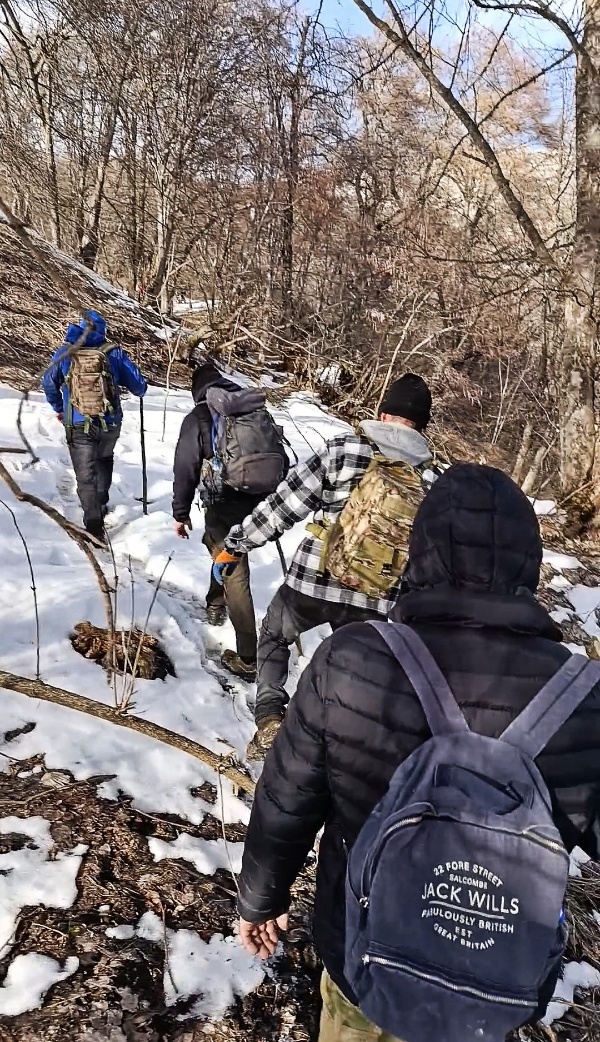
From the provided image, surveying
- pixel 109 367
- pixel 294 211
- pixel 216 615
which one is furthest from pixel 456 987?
pixel 294 211

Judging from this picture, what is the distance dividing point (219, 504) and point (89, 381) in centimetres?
186

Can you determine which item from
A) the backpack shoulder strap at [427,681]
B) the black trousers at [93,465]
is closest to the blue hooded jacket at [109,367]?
the black trousers at [93,465]

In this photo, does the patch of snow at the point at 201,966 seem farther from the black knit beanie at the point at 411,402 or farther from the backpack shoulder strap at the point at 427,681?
the black knit beanie at the point at 411,402

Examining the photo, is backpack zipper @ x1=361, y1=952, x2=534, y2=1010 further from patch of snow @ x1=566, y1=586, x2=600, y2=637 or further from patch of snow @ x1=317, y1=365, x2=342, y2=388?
patch of snow @ x1=317, y1=365, x2=342, y2=388

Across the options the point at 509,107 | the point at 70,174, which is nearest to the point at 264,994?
the point at 70,174

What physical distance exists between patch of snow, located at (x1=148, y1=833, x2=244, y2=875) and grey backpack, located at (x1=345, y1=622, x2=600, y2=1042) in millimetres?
1479

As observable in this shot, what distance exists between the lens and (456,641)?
4.33 feet

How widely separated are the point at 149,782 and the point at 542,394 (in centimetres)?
1258

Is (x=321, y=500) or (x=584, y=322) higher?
(x=584, y=322)

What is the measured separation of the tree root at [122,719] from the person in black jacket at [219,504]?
1.13m

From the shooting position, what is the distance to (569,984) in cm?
265

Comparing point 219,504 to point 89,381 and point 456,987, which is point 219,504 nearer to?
point 89,381

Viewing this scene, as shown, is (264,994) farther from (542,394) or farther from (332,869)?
(542,394)

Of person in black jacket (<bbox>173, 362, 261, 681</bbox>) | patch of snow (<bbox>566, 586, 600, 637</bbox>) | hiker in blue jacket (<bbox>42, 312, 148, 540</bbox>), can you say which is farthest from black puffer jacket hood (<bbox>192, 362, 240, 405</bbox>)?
patch of snow (<bbox>566, 586, 600, 637</bbox>)
